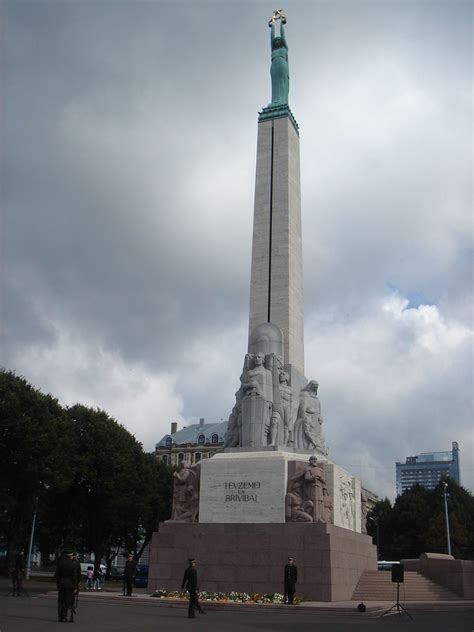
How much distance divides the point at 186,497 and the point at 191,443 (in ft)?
232

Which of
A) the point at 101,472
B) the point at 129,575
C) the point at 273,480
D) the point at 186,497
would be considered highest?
the point at 101,472

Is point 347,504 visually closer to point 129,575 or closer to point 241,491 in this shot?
point 241,491

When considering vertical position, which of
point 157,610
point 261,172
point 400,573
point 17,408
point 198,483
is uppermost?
point 261,172

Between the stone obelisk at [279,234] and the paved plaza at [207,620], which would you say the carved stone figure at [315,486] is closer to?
the paved plaza at [207,620]

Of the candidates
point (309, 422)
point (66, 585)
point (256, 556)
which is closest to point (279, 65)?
point (309, 422)

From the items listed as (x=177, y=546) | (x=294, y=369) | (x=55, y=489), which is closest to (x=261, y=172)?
(x=294, y=369)

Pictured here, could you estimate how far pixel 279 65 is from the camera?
3231cm

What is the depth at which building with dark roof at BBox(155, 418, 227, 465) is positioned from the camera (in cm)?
9100

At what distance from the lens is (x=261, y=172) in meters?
29.9

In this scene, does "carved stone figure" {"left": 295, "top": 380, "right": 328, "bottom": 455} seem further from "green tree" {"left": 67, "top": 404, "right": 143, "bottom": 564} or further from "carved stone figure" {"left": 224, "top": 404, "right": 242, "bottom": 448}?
"green tree" {"left": 67, "top": 404, "right": 143, "bottom": 564}

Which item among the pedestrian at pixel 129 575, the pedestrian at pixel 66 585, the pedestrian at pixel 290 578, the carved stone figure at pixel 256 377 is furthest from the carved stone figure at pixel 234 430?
the pedestrian at pixel 66 585

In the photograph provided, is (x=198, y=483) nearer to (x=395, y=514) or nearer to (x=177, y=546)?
(x=177, y=546)

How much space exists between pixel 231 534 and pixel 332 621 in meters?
6.50

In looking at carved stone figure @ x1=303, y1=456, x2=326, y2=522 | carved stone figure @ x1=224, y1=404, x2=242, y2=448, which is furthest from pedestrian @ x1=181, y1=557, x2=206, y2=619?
carved stone figure @ x1=224, y1=404, x2=242, y2=448
